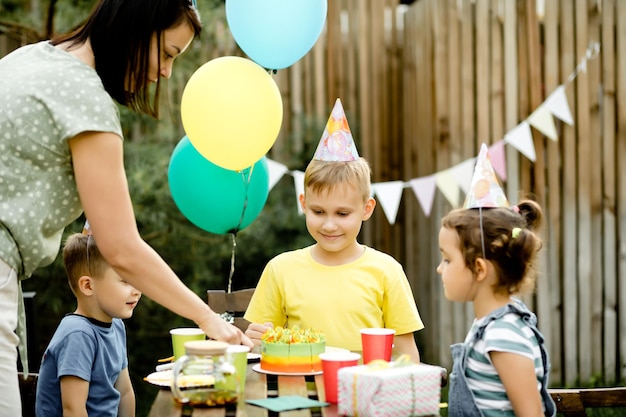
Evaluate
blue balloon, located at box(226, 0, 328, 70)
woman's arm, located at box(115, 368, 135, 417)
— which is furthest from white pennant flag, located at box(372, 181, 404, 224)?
woman's arm, located at box(115, 368, 135, 417)

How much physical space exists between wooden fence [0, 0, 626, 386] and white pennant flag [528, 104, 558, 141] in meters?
0.14

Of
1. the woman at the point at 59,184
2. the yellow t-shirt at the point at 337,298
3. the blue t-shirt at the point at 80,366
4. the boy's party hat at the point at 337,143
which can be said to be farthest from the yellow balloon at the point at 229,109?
the woman at the point at 59,184

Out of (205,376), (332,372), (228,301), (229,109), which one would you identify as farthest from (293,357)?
(229,109)

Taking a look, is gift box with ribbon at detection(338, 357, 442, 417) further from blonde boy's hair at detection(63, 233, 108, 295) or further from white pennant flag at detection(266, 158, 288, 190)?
white pennant flag at detection(266, 158, 288, 190)

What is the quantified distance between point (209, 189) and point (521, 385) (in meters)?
2.20

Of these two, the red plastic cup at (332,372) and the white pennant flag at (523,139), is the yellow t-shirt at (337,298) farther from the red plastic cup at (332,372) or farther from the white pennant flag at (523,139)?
the white pennant flag at (523,139)

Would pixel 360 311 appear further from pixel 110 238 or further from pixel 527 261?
pixel 110 238

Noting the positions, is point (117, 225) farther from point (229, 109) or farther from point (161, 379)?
point (229, 109)

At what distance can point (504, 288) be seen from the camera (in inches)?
86.0

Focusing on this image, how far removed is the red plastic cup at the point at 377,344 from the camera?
218 centimetres

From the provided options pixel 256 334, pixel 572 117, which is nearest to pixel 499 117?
pixel 572 117

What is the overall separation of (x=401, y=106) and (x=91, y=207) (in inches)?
175

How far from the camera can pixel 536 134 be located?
4.95m

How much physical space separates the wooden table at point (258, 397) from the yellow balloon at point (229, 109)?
4.75 ft
